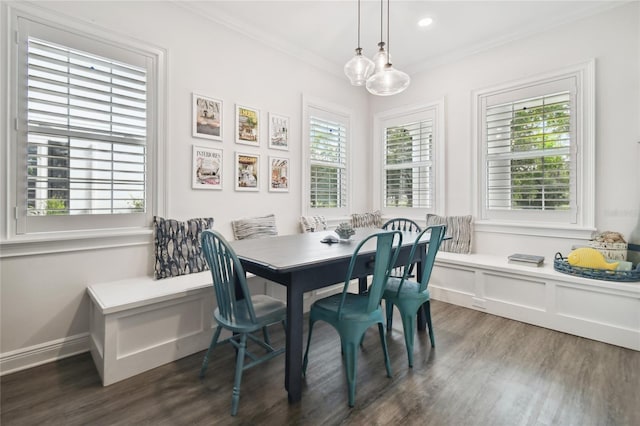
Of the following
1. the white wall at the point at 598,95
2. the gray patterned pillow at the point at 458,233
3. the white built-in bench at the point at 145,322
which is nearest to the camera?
the white built-in bench at the point at 145,322

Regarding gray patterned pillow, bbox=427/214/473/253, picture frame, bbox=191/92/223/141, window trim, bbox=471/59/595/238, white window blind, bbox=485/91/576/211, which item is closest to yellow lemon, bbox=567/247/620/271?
window trim, bbox=471/59/595/238

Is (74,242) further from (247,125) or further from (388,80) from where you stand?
(388,80)

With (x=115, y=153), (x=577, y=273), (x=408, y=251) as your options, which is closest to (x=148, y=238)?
(x=115, y=153)

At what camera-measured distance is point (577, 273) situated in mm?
2637

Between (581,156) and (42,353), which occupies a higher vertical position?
(581,156)

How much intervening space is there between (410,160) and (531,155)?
1.45 m

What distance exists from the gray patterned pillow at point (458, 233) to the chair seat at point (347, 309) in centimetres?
214

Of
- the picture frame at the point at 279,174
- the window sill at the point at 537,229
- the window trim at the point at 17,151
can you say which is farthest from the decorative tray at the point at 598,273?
the window trim at the point at 17,151

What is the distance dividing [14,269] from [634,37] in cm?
522

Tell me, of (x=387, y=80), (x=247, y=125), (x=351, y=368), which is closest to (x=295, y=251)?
(x=351, y=368)

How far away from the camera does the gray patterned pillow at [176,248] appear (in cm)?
250

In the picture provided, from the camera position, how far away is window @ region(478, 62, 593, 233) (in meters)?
3.01

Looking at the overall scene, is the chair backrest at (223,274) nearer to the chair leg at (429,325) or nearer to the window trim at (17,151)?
the window trim at (17,151)

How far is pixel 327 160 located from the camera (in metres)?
4.13
